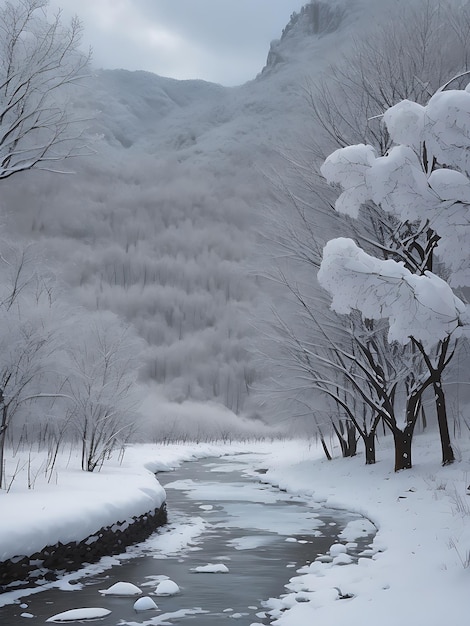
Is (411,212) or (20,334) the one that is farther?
(20,334)

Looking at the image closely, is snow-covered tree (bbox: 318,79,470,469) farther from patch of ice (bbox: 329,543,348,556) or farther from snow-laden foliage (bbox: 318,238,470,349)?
patch of ice (bbox: 329,543,348,556)

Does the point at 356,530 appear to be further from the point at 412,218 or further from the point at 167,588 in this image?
the point at 412,218

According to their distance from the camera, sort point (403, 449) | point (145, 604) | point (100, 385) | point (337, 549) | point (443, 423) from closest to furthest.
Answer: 1. point (145, 604)
2. point (337, 549)
3. point (443, 423)
4. point (403, 449)
5. point (100, 385)

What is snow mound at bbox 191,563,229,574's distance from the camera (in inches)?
358

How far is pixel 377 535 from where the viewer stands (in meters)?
11.3

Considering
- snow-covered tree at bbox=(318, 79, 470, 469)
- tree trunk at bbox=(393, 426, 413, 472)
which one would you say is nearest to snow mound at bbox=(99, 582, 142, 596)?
snow-covered tree at bbox=(318, 79, 470, 469)

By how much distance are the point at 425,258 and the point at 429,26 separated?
21.6 feet

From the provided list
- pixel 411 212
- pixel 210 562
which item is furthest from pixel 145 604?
pixel 411 212

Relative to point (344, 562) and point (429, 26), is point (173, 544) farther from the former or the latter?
point (429, 26)

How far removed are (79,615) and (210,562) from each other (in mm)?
3509

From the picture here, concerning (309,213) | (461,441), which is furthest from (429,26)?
(461,441)

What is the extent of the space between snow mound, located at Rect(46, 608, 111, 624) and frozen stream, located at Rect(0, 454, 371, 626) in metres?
0.12

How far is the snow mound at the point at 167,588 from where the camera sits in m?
7.81

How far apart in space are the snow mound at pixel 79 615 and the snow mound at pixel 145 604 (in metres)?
0.34
